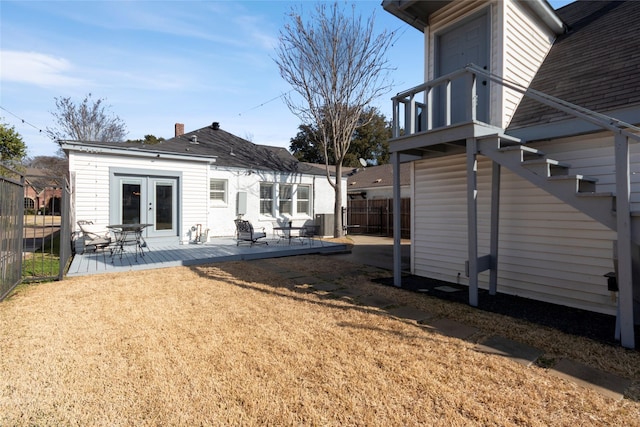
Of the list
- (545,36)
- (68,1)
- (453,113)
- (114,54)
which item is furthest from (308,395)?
(114,54)

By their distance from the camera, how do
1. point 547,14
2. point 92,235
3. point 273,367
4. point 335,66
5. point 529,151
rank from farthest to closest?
point 335,66 < point 92,235 < point 547,14 < point 529,151 < point 273,367

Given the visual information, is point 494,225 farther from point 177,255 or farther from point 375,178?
point 375,178

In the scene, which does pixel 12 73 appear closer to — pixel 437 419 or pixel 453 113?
pixel 453 113

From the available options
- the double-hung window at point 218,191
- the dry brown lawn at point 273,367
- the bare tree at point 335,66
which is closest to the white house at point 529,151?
the dry brown lawn at point 273,367

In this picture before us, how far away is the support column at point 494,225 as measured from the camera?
17.3ft

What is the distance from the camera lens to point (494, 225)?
17.6ft

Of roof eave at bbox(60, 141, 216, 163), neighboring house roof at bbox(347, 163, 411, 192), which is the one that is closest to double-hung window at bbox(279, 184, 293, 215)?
roof eave at bbox(60, 141, 216, 163)

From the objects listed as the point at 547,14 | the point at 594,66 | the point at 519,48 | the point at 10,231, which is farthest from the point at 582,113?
the point at 10,231

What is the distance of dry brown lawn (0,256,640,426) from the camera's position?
2.19 meters

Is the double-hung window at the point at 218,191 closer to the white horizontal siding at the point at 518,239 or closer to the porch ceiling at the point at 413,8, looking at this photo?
the white horizontal siding at the point at 518,239

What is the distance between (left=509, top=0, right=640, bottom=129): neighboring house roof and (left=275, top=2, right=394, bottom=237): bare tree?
775 centimetres

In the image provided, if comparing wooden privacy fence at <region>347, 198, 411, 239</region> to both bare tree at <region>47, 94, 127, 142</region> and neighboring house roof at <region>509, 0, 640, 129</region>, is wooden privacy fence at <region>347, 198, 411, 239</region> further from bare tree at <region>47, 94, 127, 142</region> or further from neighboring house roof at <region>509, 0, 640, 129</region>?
bare tree at <region>47, 94, 127, 142</region>

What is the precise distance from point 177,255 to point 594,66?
31.6 ft

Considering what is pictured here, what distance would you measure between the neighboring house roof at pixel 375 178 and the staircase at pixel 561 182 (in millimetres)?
14519
